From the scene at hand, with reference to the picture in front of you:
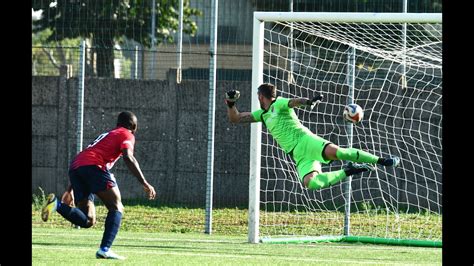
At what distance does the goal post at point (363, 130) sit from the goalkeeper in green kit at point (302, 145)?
1.96 meters

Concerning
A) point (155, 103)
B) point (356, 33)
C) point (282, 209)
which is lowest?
point (282, 209)

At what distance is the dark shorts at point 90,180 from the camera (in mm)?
12273

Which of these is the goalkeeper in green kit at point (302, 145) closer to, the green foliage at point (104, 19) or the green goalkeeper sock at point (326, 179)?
the green goalkeeper sock at point (326, 179)

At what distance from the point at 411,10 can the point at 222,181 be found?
15.3 feet

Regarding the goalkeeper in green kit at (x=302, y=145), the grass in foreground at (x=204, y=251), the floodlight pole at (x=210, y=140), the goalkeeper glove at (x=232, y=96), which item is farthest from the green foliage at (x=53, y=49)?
the goalkeeper in green kit at (x=302, y=145)

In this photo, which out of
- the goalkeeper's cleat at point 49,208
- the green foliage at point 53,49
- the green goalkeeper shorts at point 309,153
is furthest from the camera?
the green foliage at point 53,49

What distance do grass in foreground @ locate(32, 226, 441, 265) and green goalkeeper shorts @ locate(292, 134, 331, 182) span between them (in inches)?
39.9

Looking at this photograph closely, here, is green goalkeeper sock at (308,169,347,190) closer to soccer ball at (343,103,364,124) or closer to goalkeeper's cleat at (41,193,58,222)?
soccer ball at (343,103,364,124)

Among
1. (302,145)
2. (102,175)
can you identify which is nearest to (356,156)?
(302,145)

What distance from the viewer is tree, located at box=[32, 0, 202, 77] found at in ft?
66.8
